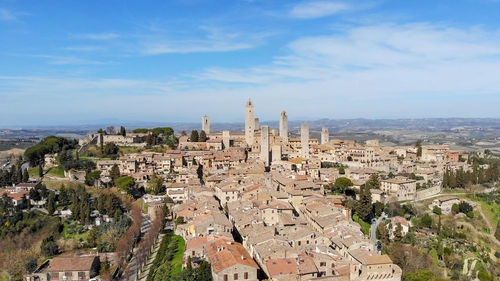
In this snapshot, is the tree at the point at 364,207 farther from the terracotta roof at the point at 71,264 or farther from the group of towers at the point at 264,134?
the terracotta roof at the point at 71,264

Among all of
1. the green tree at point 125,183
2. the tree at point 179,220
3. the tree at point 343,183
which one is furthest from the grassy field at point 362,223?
the green tree at point 125,183

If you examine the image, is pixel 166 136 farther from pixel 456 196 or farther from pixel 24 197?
pixel 456 196

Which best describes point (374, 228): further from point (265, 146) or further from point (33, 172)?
point (33, 172)

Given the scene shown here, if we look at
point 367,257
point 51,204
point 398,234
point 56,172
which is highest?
point 56,172

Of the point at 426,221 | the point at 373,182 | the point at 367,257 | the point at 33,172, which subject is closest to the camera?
the point at 367,257

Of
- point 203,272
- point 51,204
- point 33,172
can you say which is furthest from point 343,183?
point 33,172

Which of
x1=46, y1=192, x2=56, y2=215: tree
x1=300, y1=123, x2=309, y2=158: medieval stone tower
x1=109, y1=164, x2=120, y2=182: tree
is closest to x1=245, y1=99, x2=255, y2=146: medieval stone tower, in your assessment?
x1=300, y1=123, x2=309, y2=158: medieval stone tower

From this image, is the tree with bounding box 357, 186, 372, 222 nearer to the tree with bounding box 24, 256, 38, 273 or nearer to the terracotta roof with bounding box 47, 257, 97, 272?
the terracotta roof with bounding box 47, 257, 97, 272

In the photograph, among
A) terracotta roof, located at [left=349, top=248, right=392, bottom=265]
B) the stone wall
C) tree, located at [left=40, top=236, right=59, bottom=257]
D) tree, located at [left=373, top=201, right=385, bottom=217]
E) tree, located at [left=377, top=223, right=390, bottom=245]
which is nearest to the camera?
terracotta roof, located at [left=349, top=248, right=392, bottom=265]
